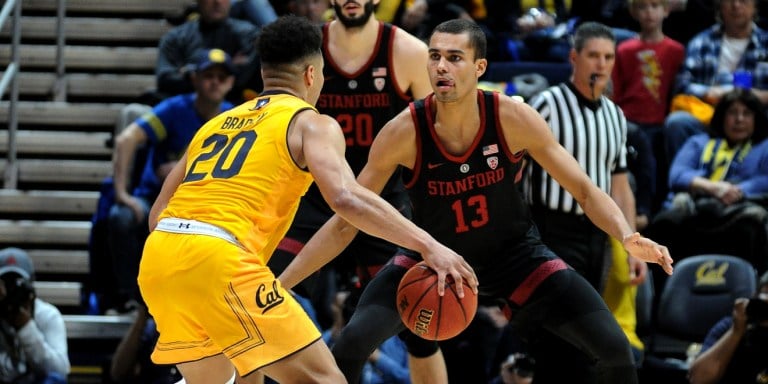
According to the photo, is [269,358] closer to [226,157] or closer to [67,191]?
[226,157]

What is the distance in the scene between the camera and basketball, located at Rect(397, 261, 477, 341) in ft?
17.9

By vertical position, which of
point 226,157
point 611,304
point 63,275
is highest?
point 226,157


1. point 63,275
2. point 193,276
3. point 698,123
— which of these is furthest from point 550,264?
point 63,275

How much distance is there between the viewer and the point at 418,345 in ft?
21.6

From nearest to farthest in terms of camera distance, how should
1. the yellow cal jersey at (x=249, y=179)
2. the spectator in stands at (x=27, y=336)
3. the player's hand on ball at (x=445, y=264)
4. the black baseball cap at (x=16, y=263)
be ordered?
the player's hand on ball at (x=445, y=264)
the yellow cal jersey at (x=249, y=179)
the spectator in stands at (x=27, y=336)
the black baseball cap at (x=16, y=263)

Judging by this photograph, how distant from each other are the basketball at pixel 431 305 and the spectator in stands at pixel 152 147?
13.7 feet

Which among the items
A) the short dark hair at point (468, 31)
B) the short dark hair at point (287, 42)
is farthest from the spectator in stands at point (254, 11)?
the short dark hair at point (287, 42)

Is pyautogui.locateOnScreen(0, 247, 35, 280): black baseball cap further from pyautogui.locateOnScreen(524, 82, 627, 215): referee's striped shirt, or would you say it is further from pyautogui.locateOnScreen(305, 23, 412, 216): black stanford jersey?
pyautogui.locateOnScreen(524, 82, 627, 215): referee's striped shirt

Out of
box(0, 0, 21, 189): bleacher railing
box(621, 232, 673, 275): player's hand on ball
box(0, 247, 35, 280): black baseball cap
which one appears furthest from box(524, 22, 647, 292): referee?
box(0, 0, 21, 189): bleacher railing

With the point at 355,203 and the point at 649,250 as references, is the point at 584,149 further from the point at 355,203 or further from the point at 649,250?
the point at 355,203

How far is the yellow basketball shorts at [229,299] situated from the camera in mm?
5039

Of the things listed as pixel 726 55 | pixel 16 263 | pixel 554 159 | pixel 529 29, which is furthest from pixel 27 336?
pixel 726 55

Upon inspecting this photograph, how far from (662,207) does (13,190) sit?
5.22m

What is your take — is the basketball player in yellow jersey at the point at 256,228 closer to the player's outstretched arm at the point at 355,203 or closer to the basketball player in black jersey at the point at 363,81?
the player's outstretched arm at the point at 355,203
